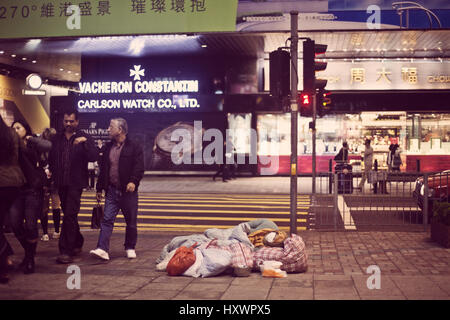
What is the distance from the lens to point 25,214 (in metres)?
7.34

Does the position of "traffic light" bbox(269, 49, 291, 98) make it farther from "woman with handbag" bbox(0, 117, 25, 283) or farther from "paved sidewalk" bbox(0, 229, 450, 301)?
"woman with handbag" bbox(0, 117, 25, 283)

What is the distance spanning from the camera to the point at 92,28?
720cm

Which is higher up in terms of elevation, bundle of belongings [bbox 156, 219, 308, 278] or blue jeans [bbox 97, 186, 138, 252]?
blue jeans [bbox 97, 186, 138, 252]

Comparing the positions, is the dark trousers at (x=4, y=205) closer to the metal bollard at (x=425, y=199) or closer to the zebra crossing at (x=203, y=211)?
the zebra crossing at (x=203, y=211)

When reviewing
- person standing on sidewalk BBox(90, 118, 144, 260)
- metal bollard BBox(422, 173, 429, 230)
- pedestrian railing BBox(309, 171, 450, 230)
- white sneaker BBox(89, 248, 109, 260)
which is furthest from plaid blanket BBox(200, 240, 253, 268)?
metal bollard BBox(422, 173, 429, 230)

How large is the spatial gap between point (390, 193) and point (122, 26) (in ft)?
23.4

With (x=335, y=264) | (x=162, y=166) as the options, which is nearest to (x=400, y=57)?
(x=162, y=166)

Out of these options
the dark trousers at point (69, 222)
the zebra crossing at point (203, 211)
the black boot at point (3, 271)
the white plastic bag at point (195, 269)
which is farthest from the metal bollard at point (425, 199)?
the black boot at point (3, 271)

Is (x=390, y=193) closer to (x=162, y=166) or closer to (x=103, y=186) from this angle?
(x=103, y=186)

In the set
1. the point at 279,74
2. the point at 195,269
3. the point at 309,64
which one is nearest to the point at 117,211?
the point at 195,269

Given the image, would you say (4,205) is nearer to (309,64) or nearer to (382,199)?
(309,64)

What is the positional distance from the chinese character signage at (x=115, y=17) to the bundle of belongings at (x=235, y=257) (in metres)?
2.87

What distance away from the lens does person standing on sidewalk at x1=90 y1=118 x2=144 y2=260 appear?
803cm

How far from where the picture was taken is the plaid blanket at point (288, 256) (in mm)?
7234
